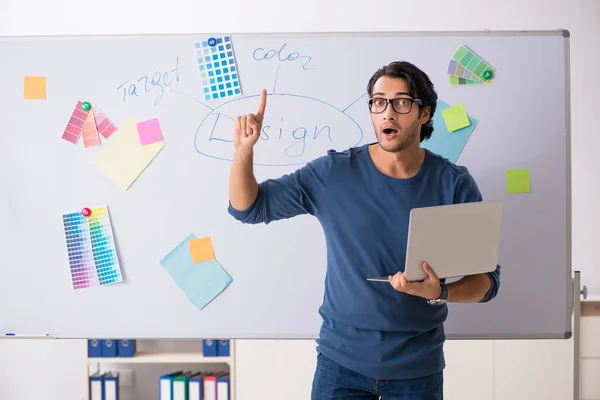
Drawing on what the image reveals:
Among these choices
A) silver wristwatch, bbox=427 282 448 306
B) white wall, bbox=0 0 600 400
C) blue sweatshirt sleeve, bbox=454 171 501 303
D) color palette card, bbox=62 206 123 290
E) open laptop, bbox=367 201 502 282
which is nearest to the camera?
open laptop, bbox=367 201 502 282

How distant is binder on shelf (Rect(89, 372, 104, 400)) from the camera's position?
279cm

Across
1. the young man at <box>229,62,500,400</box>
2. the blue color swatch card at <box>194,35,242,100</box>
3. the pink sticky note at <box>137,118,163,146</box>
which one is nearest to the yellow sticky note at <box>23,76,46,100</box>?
the pink sticky note at <box>137,118,163,146</box>

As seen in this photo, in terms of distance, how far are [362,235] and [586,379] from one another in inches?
61.3

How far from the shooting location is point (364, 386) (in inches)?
63.3

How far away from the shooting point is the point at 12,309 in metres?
2.07

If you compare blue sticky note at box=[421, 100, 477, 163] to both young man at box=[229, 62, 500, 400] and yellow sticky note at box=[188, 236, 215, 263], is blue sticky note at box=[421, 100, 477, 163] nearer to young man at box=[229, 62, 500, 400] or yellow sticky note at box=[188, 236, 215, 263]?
young man at box=[229, 62, 500, 400]

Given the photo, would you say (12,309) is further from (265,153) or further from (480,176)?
(480,176)

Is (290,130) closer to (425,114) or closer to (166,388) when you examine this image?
(425,114)

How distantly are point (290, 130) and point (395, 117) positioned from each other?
1.60 ft

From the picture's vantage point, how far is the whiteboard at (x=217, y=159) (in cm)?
206

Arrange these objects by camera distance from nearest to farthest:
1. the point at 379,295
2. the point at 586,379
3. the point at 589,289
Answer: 1. the point at 379,295
2. the point at 586,379
3. the point at 589,289

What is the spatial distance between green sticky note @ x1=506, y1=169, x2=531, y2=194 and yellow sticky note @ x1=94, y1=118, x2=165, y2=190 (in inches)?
41.9

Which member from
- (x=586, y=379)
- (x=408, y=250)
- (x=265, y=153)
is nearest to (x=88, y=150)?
(x=265, y=153)

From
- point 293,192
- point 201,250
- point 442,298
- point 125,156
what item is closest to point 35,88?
point 125,156
